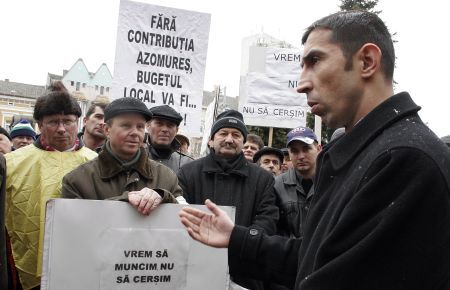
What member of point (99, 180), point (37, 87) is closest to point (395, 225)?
point (99, 180)

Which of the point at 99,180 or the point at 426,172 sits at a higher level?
the point at 426,172

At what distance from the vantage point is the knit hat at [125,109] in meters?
3.49

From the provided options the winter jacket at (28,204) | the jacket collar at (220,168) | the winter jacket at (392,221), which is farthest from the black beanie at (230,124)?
the winter jacket at (392,221)

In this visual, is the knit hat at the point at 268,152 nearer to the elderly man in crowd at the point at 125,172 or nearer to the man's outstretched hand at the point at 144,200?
the elderly man in crowd at the point at 125,172

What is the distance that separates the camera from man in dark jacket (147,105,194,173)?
5.06m

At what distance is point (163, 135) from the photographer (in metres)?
5.05

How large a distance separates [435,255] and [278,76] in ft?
22.4

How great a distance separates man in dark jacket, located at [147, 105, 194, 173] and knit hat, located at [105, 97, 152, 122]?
1.46 m

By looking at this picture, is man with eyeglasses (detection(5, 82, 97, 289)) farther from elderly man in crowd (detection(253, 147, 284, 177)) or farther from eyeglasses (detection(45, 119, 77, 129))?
elderly man in crowd (detection(253, 147, 284, 177))

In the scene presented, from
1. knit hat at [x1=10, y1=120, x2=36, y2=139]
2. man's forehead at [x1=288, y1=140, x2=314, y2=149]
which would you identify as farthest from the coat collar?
knit hat at [x1=10, y1=120, x2=36, y2=139]

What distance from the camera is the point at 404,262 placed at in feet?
4.53

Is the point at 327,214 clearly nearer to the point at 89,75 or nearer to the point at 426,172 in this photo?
the point at 426,172

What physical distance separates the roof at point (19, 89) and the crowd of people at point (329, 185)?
7014 centimetres

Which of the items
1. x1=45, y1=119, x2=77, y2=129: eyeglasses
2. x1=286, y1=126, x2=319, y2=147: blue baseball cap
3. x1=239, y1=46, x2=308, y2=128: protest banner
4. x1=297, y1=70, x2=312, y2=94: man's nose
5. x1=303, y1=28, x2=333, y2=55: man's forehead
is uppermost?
x1=239, y1=46, x2=308, y2=128: protest banner
